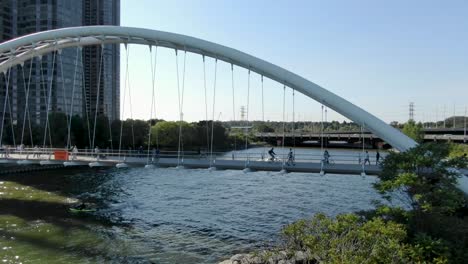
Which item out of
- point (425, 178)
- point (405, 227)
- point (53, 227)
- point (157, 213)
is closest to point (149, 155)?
point (157, 213)

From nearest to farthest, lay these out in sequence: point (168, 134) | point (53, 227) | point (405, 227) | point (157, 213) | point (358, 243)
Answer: point (358, 243)
point (405, 227)
point (53, 227)
point (157, 213)
point (168, 134)

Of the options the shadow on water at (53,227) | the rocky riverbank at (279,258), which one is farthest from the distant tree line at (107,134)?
the rocky riverbank at (279,258)

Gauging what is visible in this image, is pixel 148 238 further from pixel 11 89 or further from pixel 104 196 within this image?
pixel 11 89

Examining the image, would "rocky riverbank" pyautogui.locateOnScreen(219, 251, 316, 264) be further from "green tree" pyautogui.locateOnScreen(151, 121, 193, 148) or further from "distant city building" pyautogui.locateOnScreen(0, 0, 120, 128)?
"distant city building" pyautogui.locateOnScreen(0, 0, 120, 128)

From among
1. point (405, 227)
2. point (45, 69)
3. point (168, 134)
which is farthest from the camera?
point (168, 134)

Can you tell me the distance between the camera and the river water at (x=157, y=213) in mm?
23109

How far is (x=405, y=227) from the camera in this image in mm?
16547

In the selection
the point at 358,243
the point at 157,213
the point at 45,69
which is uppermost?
the point at 45,69

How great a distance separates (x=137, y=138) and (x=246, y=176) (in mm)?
28286

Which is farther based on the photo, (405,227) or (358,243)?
(405,227)

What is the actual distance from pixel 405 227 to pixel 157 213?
1968cm

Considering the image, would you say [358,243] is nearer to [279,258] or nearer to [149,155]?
[279,258]

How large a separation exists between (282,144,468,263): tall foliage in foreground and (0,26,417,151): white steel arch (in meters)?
5.86

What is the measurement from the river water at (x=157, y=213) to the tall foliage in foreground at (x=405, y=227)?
8.66 ft
